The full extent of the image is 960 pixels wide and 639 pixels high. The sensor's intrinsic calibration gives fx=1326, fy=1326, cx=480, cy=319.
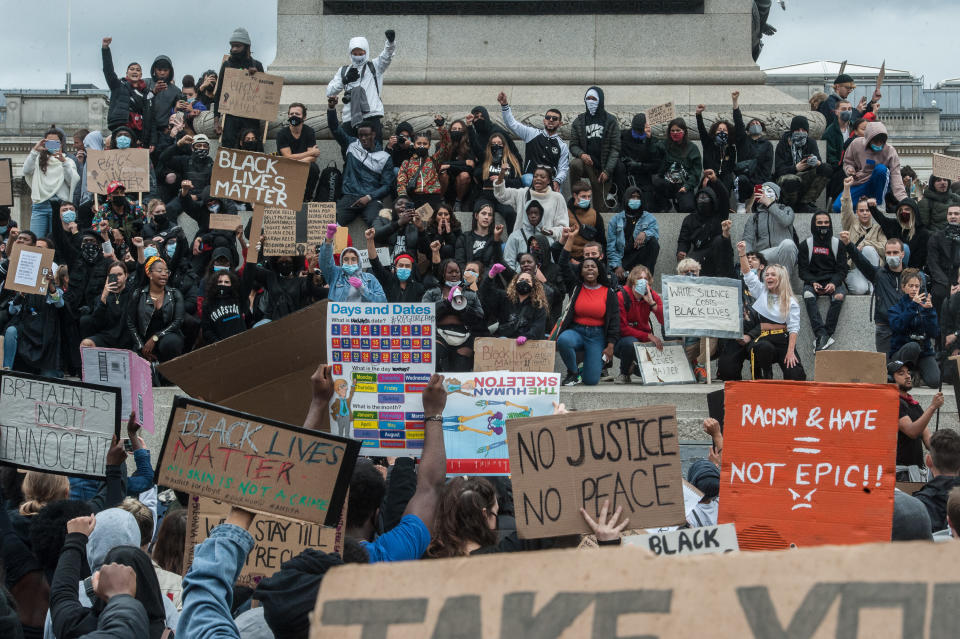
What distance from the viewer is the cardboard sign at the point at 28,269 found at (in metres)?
12.9

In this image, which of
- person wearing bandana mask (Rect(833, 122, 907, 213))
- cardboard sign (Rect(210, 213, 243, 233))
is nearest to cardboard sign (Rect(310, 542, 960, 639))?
cardboard sign (Rect(210, 213, 243, 233))

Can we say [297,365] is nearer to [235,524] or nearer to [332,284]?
[235,524]

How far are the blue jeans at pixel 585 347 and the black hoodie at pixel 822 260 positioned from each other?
265cm

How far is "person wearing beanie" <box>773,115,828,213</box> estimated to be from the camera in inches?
603

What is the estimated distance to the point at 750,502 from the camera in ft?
17.9

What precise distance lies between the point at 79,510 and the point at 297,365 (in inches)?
70.7

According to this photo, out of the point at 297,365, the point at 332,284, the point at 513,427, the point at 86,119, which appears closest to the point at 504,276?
the point at 332,284

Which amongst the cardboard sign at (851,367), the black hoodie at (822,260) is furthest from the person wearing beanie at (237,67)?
the cardboard sign at (851,367)

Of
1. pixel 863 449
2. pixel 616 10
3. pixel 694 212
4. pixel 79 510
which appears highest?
pixel 616 10

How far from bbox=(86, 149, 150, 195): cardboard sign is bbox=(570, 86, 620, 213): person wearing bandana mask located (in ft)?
16.6

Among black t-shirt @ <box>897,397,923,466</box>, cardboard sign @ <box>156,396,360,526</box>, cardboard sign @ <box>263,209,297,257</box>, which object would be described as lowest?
black t-shirt @ <box>897,397,923,466</box>

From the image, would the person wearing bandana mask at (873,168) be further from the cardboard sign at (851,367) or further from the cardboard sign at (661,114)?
the cardboard sign at (851,367)

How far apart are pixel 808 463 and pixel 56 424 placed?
3.63 metres

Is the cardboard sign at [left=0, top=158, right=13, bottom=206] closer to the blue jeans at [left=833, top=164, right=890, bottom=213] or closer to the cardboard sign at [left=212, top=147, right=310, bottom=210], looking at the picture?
the cardboard sign at [left=212, top=147, right=310, bottom=210]
